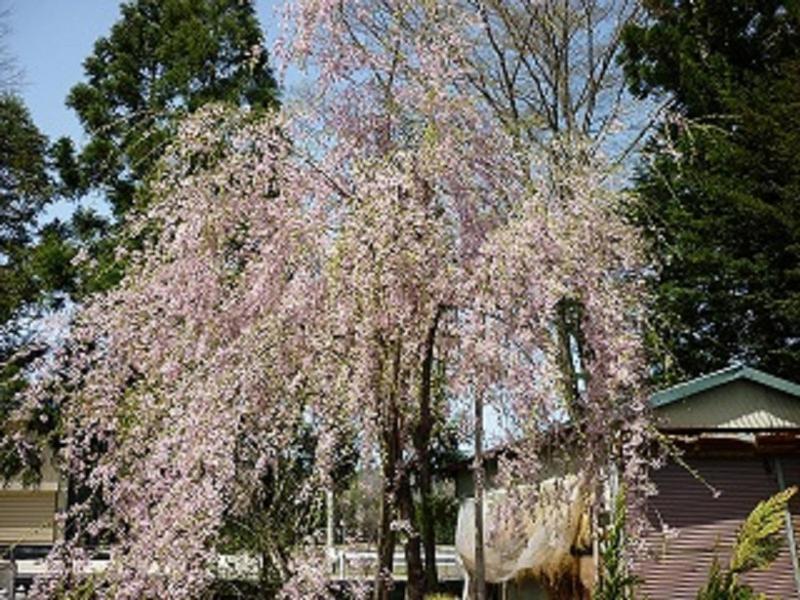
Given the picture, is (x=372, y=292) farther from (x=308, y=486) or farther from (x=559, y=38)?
(x=559, y=38)

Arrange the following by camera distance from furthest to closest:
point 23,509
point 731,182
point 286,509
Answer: point 23,509
point 731,182
point 286,509

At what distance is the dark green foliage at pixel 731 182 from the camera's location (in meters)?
14.0

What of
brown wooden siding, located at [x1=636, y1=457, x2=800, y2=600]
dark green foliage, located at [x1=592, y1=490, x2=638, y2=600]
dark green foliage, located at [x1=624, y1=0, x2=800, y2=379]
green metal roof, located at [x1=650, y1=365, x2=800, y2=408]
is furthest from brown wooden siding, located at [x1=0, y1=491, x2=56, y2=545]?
dark green foliage, located at [x1=592, y1=490, x2=638, y2=600]

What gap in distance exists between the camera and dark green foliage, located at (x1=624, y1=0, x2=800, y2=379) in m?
14.0

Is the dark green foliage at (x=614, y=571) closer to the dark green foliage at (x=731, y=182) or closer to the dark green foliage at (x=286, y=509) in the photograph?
the dark green foliage at (x=286, y=509)

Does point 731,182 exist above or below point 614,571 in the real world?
above

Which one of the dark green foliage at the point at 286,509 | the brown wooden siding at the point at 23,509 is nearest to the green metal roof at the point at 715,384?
the dark green foliage at the point at 286,509

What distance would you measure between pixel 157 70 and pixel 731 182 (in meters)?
12.0

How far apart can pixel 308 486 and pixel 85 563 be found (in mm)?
2186

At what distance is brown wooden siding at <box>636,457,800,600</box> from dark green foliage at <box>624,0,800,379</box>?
163 inches

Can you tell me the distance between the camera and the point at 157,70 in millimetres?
18672

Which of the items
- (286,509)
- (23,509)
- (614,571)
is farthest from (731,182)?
(23,509)

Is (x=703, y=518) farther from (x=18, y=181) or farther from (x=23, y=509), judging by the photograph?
(x=23, y=509)

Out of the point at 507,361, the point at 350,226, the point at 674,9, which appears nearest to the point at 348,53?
the point at 350,226
